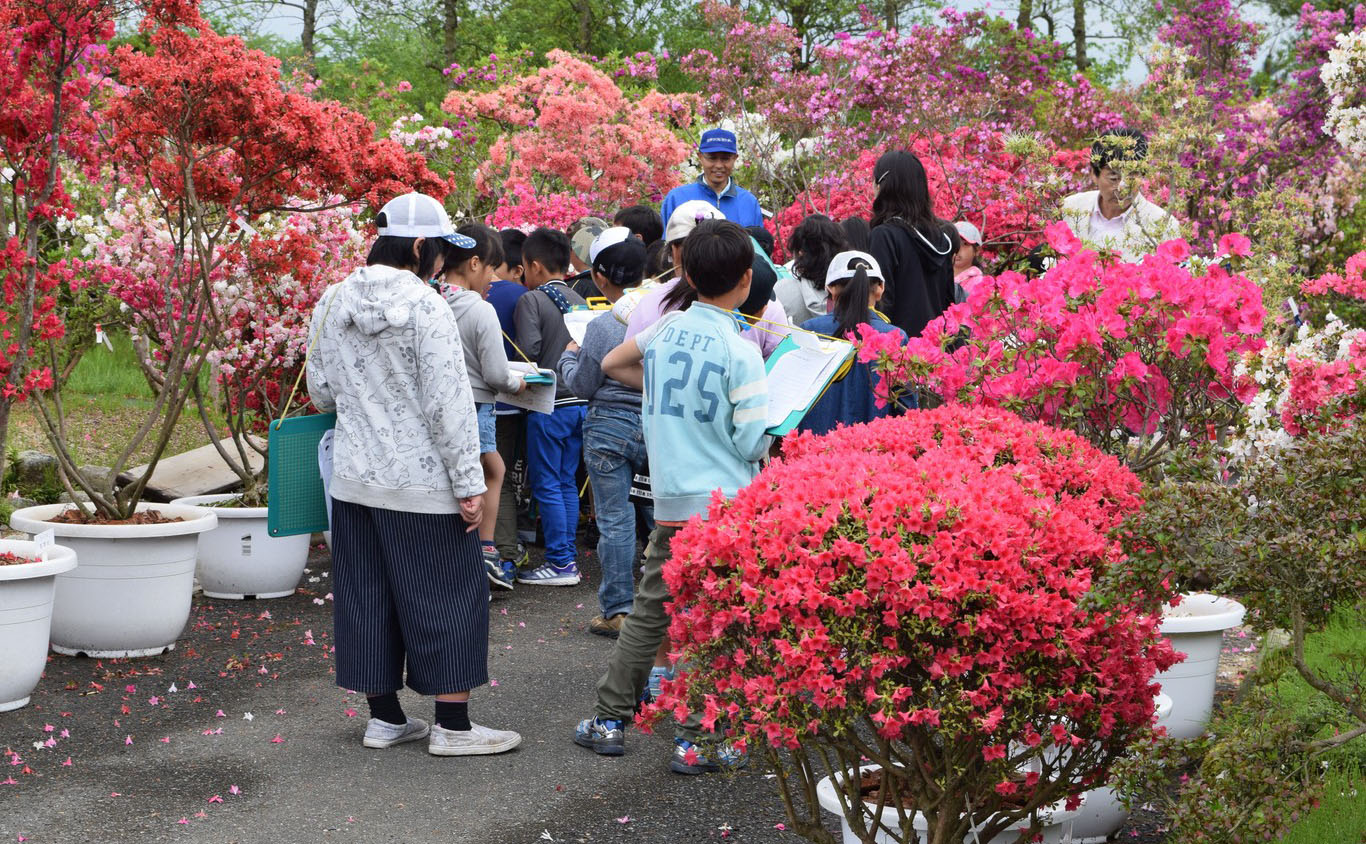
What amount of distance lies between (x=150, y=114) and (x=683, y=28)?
27.1 m

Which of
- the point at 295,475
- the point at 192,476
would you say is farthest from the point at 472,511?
the point at 192,476

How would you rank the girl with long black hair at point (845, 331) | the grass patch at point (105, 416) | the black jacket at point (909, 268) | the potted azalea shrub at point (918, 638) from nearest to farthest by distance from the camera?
the potted azalea shrub at point (918, 638), the girl with long black hair at point (845, 331), the black jacket at point (909, 268), the grass patch at point (105, 416)

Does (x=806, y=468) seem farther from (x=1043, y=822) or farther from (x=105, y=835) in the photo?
(x=105, y=835)

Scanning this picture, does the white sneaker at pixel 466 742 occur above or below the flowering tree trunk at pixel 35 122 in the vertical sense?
below

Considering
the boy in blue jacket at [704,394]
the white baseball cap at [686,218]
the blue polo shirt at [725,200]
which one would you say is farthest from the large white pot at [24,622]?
the blue polo shirt at [725,200]

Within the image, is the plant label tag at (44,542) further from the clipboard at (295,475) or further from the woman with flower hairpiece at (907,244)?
the woman with flower hairpiece at (907,244)

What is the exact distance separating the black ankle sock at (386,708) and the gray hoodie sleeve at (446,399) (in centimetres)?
83

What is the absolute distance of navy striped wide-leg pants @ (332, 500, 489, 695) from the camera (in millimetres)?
4402

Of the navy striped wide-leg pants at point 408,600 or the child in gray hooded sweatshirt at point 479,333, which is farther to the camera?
the child in gray hooded sweatshirt at point 479,333

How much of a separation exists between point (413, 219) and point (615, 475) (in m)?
1.64

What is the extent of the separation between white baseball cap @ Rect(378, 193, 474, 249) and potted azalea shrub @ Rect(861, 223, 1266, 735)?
1.49m

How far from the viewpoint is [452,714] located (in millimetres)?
4582

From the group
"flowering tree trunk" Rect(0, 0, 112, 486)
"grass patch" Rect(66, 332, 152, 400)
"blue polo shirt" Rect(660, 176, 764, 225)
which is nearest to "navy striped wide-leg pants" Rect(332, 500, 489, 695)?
"flowering tree trunk" Rect(0, 0, 112, 486)

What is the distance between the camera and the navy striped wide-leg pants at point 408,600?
14.4 ft
